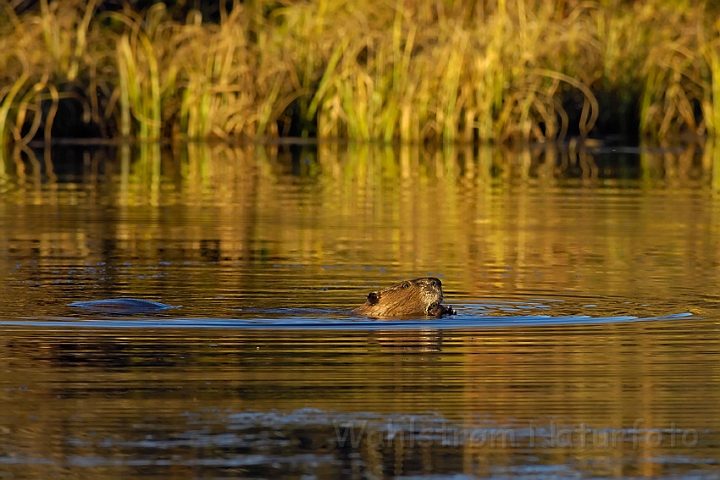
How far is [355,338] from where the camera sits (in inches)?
291

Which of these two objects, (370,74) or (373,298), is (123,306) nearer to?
(373,298)

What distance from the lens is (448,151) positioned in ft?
73.7

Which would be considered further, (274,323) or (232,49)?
(232,49)

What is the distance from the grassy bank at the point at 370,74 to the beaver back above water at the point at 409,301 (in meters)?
15.1

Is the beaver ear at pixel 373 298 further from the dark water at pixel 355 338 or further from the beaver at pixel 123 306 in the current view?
the beaver at pixel 123 306

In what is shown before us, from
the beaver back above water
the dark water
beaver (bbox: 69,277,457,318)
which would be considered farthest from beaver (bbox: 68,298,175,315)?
the beaver back above water

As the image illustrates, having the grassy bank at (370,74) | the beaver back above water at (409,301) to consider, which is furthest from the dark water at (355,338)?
the grassy bank at (370,74)

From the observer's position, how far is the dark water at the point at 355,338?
16.6ft

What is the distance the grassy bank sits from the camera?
2342cm

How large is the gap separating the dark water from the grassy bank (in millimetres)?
7905

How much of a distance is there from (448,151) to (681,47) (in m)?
4.60

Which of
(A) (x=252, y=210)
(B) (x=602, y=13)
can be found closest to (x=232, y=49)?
(B) (x=602, y=13)

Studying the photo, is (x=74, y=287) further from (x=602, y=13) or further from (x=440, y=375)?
(x=602, y=13)

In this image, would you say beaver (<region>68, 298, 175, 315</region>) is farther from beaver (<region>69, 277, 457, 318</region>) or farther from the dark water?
the dark water
